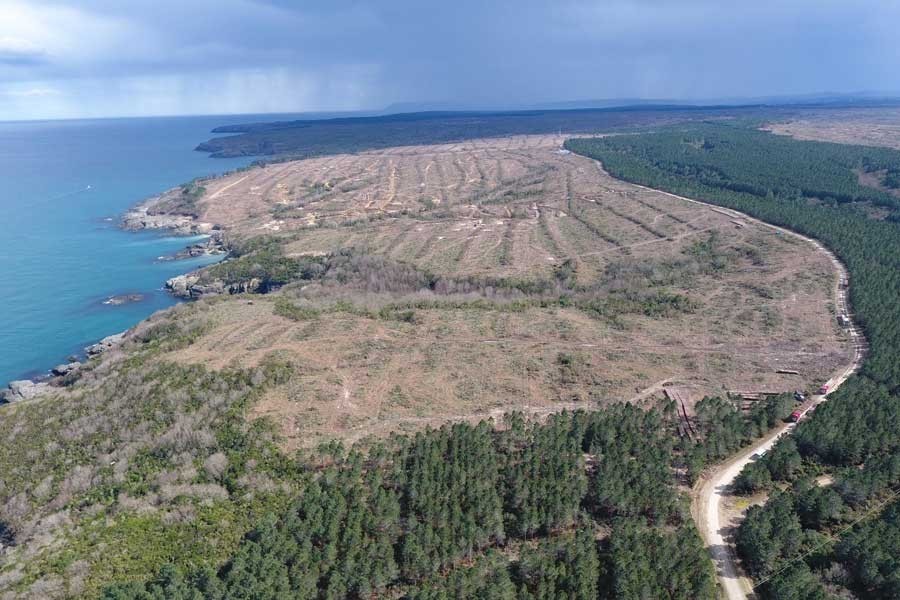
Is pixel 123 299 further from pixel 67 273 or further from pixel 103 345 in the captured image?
pixel 103 345

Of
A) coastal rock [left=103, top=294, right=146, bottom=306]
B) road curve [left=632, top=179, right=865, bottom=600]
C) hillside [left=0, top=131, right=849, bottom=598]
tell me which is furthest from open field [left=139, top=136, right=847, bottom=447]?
coastal rock [left=103, top=294, right=146, bottom=306]

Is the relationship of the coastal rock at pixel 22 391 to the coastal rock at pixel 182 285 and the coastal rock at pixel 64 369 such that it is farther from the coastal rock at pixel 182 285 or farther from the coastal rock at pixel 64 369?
the coastal rock at pixel 182 285

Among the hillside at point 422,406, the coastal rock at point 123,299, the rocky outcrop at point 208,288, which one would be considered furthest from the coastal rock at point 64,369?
the coastal rock at point 123,299

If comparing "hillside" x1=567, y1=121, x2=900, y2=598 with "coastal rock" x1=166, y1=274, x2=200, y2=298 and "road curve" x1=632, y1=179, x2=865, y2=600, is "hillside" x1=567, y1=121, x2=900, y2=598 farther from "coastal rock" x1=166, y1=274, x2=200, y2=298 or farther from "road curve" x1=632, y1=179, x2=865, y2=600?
"coastal rock" x1=166, y1=274, x2=200, y2=298

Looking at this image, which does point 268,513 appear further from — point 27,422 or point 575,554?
point 27,422

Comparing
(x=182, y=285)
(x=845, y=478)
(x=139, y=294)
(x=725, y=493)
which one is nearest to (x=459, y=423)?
(x=725, y=493)

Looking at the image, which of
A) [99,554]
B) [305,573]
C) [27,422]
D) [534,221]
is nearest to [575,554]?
[305,573]
